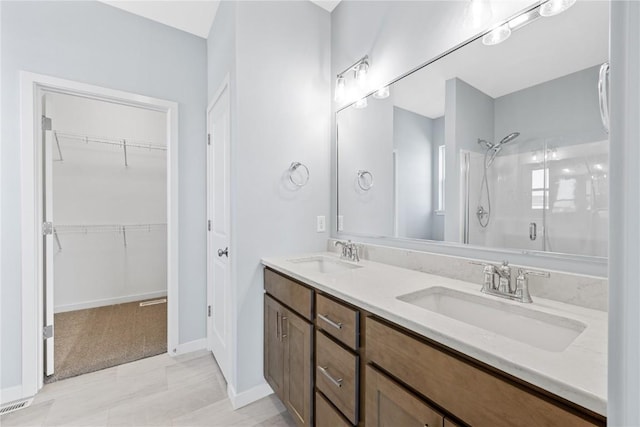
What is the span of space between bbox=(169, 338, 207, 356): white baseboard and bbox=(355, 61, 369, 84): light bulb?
97.1 inches

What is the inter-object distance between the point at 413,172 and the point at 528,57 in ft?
2.21

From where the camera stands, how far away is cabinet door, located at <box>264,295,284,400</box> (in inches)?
62.1

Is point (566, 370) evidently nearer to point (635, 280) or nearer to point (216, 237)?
point (635, 280)

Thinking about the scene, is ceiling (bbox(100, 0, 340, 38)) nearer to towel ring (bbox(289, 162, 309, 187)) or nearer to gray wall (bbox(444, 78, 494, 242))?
towel ring (bbox(289, 162, 309, 187))

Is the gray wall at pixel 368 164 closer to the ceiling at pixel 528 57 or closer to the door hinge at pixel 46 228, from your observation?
the ceiling at pixel 528 57

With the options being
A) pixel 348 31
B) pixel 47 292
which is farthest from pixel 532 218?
pixel 47 292

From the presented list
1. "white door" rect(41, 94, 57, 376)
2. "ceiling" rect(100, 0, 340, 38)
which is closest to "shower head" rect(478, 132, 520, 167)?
"ceiling" rect(100, 0, 340, 38)

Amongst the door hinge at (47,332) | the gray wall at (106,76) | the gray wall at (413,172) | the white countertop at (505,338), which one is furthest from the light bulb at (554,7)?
the door hinge at (47,332)

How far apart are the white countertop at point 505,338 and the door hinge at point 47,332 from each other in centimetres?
207

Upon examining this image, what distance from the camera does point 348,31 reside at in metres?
1.95

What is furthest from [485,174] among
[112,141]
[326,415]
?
[112,141]

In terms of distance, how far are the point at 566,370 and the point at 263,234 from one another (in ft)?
5.04

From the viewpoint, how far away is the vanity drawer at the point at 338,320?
1.05m

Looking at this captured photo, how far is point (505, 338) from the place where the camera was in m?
0.71
